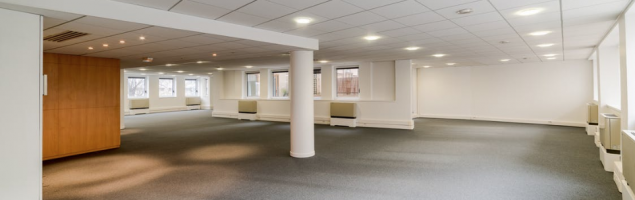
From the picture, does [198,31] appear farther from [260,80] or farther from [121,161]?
[260,80]

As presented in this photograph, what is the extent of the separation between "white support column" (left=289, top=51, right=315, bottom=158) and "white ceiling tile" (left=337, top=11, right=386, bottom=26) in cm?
177

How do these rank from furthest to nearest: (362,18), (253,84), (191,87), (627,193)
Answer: (191,87), (253,84), (362,18), (627,193)

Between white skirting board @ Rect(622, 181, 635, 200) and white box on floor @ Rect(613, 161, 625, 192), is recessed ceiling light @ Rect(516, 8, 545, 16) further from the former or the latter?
white box on floor @ Rect(613, 161, 625, 192)

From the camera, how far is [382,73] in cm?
1060

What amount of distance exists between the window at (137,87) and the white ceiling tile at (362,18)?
1641 centimetres

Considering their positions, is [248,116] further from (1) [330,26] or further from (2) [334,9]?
(2) [334,9]

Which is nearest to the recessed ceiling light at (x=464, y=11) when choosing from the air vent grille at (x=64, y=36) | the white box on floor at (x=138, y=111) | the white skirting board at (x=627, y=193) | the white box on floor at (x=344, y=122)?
the white skirting board at (x=627, y=193)

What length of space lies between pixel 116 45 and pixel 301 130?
3636mm

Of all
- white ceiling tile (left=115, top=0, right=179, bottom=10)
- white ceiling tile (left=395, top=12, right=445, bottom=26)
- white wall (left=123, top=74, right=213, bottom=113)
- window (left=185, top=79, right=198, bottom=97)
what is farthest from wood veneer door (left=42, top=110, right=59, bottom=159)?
window (left=185, top=79, right=198, bottom=97)

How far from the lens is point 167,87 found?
727 inches

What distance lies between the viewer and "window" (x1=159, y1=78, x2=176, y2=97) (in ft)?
59.3

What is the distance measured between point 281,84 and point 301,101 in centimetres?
774

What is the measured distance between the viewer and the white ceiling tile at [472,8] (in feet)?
11.3

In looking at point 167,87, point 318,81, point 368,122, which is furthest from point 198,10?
point 167,87
